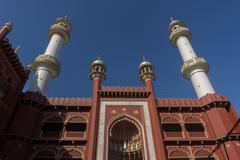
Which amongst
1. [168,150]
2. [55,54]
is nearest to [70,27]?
[55,54]

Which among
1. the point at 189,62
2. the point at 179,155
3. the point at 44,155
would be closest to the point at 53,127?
the point at 44,155

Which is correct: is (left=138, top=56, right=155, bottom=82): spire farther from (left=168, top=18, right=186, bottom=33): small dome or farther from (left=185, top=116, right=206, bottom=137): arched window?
(left=168, top=18, right=186, bottom=33): small dome

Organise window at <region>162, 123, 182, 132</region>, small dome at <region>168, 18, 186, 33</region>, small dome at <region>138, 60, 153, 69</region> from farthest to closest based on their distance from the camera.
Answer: small dome at <region>168, 18, 186, 33</region> → small dome at <region>138, 60, 153, 69</region> → window at <region>162, 123, 182, 132</region>

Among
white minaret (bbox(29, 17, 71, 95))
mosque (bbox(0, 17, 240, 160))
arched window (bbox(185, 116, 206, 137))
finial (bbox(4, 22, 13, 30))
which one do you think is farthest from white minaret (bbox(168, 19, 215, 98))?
finial (bbox(4, 22, 13, 30))

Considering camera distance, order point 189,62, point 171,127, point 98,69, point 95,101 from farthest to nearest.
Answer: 1. point 189,62
2. point 98,69
3. point 95,101
4. point 171,127

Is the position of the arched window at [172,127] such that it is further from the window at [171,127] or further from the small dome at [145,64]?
the small dome at [145,64]

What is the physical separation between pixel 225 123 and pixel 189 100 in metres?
4.80

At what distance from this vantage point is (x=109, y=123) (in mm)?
23391

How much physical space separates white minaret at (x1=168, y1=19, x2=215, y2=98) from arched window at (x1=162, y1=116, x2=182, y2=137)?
18.0 feet

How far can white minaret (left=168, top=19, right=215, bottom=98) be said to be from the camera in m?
28.1

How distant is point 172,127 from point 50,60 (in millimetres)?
17519

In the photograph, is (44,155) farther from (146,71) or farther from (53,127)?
(146,71)

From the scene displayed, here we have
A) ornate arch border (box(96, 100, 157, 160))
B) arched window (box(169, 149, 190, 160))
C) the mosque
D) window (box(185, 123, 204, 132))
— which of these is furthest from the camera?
window (box(185, 123, 204, 132))

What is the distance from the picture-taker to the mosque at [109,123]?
68.3 ft
